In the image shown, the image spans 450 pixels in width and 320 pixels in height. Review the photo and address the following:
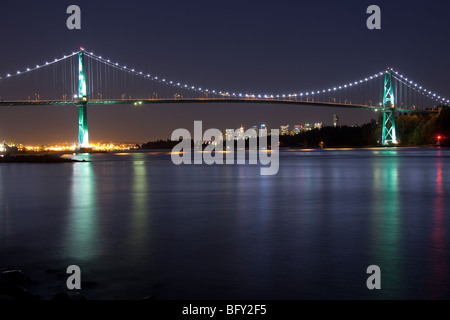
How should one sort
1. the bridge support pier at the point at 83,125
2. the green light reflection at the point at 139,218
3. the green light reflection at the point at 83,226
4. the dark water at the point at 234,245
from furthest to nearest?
the bridge support pier at the point at 83,125 → the green light reflection at the point at 139,218 → the green light reflection at the point at 83,226 → the dark water at the point at 234,245

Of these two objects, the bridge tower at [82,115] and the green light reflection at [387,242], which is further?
the bridge tower at [82,115]

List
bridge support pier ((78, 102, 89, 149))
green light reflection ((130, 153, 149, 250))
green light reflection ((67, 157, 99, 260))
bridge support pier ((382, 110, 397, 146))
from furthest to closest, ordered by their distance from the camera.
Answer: bridge support pier ((382, 110, 397, 146)) < bridge support pier ((78, 102, 89, 149)) < green light reflection ((130, 153, 149, 250)) < green light reflection ((67, 157, 99, 260))

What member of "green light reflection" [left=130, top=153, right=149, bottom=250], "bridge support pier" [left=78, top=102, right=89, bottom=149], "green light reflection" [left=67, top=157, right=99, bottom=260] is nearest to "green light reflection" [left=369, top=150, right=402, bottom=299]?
"green light reflection" [left=130, top=153, right=149, bottom=250]

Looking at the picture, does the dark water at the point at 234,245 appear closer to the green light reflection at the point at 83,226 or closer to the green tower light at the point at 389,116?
the green light reflection at the point at 83,226

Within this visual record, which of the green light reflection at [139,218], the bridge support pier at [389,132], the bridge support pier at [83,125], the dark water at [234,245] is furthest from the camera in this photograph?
the bridge support pier at [389,132]

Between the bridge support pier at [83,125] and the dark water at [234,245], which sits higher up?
the bridge support pier at [83,125]

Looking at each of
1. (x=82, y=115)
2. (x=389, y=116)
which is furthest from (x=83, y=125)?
(x=389, y=116)

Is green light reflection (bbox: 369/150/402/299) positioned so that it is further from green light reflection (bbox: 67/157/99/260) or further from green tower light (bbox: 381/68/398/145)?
green tower light (bbox: 381/68/398/145)

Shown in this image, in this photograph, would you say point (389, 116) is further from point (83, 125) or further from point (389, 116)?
point (83, 125)

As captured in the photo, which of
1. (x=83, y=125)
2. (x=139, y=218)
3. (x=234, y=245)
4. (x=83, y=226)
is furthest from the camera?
(x=83, y=125)

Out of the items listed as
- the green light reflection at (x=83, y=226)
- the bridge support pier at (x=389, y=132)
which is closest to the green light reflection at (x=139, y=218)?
the green light reflection at (x=83, y=226)

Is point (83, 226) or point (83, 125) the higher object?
point (83, 125)
